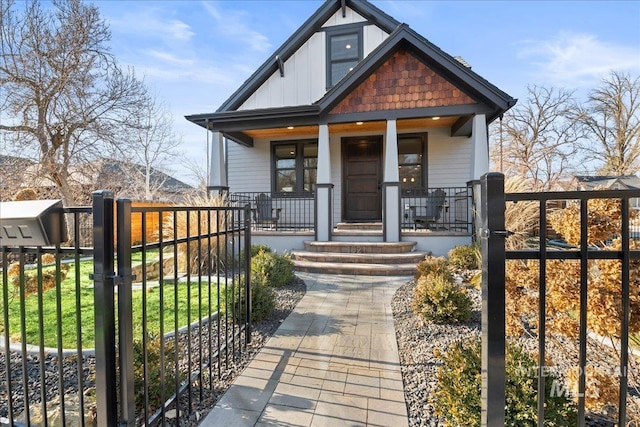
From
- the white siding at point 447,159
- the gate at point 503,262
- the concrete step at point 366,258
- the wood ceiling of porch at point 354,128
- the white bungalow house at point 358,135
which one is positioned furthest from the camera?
the white siding at point 447,159

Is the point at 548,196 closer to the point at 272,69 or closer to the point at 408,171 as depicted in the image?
the point at 408,171

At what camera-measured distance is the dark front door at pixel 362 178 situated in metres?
9.78

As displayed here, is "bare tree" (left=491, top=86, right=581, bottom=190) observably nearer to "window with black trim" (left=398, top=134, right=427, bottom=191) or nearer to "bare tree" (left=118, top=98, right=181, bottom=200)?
"window with black trim" (left=398, top=134, right=427, bottom=191)

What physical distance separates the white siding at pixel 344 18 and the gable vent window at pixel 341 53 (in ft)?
1.10

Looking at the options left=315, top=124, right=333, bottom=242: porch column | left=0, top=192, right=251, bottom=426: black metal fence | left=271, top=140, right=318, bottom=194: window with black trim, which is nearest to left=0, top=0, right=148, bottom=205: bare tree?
left=271, top=140, right=318, bottom=194: window with black trim

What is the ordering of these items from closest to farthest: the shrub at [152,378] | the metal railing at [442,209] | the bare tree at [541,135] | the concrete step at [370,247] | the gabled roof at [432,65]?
the shrub at [152,378], the gabled roof at [432,65], the concrete step at [370,247], the metal railing at [442,209], the bare tree at [541,135]

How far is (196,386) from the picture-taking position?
2.42 meters

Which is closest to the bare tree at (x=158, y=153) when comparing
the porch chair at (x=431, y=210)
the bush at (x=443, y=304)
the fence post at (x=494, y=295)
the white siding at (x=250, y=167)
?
the white siding at (x=250, y=167)

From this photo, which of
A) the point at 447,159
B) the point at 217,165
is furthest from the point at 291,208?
the point at 447,159

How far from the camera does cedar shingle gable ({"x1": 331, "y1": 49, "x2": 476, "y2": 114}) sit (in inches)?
292

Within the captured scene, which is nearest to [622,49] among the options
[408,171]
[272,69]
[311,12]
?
[408,171]

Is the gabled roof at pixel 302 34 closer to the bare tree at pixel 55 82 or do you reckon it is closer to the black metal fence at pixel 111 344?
the bare tree at pixel 55 82

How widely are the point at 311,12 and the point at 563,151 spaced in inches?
666

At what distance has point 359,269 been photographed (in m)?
6.43
